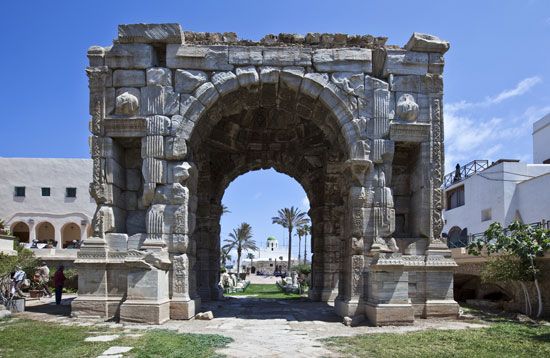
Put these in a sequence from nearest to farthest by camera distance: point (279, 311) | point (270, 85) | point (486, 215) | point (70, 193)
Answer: point (270, 85)
point (279, 311)
point (486, 215)
point (70, 193)

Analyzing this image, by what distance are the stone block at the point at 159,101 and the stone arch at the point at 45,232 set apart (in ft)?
83.3

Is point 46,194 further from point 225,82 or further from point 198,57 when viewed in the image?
point 225,82

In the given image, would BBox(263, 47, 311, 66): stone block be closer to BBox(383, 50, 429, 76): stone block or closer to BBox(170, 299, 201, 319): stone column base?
BBox(383, 50, 429, 76): stone block

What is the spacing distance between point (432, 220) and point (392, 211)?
886 millimetres

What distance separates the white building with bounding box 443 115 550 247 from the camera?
69.9 feet

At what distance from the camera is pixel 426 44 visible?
10.5 metres

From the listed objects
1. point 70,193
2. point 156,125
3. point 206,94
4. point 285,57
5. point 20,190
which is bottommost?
point 70,193

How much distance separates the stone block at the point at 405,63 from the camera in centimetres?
1050

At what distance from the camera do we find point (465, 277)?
49.7ft

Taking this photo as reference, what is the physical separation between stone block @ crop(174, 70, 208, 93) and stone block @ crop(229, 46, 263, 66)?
0.77 m

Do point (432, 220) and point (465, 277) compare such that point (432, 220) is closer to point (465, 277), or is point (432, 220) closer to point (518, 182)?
point (465, 277)

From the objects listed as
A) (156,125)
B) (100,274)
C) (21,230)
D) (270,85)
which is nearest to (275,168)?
(270,85)

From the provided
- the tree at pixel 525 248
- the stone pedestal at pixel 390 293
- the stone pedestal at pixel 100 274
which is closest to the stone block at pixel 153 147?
the stone pedestal at pixel 100 274

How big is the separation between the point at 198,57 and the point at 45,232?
2697cm
